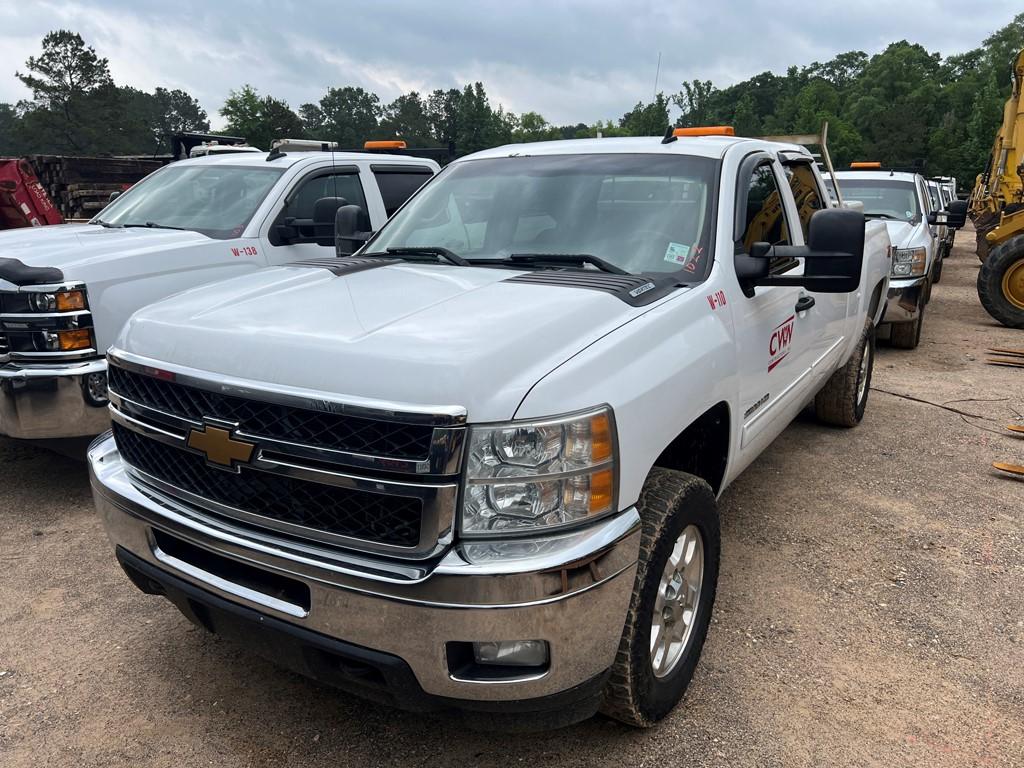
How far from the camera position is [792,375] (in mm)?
3811

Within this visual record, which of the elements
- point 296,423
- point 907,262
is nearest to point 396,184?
point 296,423

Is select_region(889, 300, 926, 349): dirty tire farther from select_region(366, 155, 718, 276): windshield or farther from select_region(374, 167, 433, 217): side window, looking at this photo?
select_region(366, 155, 718, 276): windshield

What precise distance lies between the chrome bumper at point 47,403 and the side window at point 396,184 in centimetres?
307

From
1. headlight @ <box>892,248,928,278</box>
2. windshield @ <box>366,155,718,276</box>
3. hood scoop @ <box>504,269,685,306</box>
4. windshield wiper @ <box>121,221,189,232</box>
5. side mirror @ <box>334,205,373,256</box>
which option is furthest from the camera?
headlight @ <box>892,248,928,278</box>

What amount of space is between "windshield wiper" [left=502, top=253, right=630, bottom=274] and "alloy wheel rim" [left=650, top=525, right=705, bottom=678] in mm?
1026

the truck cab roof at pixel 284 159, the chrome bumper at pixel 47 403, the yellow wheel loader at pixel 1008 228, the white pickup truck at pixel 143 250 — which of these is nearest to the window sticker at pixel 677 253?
the white pickup truck at pixel 143 250

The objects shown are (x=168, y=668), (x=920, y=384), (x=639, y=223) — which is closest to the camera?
(x=168, y=668)

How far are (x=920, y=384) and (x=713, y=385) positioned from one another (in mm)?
5535

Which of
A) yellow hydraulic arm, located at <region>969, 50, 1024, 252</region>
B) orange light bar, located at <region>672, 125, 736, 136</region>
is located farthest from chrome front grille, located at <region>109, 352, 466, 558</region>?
yellow hydraulic arm, located at <region>969, 50, 1024, 252</region>

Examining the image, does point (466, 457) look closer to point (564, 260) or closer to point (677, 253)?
point (564, 260)

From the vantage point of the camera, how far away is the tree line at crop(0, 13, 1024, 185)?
6269 cm

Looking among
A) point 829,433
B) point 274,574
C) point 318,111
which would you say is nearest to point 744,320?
point 274,574

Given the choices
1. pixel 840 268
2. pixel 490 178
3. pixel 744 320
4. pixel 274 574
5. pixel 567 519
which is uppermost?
pixel 490 178

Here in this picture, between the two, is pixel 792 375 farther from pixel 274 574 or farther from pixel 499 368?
pixel 274 574
